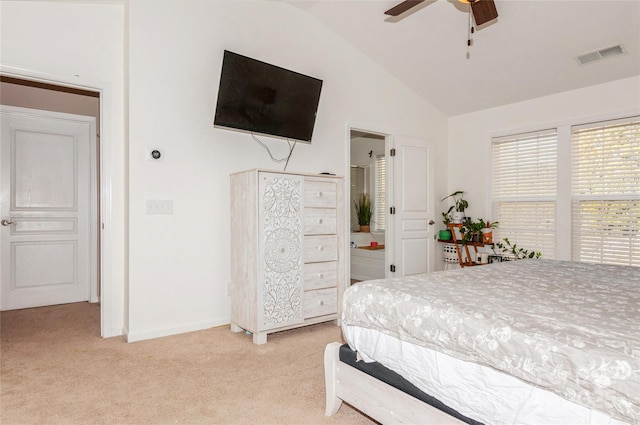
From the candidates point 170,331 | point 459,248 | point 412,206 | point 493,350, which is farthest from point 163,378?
point 459,248

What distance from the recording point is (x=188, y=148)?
327 cm

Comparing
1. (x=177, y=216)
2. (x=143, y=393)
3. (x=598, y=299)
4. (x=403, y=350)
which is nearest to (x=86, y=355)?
(x=143, y=393)

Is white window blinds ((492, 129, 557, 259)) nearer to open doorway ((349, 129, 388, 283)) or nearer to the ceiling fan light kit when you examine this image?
open doorway ((349, 129, 388, 283))

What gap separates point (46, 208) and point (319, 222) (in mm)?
Result: 3081

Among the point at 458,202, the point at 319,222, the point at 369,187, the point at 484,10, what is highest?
the point at 484,10

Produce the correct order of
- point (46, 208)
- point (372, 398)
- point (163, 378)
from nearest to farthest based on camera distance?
point (372, 398) < point (163, 378) < point (46, 208)

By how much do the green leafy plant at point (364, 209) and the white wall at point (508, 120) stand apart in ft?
4.58

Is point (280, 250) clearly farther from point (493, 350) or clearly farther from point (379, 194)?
point (379, 194)

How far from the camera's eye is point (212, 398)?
2.06 meters

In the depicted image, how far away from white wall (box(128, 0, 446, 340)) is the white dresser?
0.25 meters

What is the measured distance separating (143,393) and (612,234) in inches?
175

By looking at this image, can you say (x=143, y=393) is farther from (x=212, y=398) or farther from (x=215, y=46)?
(x=215, y=46)

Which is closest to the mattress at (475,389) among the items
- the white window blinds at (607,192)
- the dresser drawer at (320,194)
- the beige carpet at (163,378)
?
the beige carpet at (163,378)

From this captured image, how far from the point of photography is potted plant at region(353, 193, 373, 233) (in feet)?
20.9
